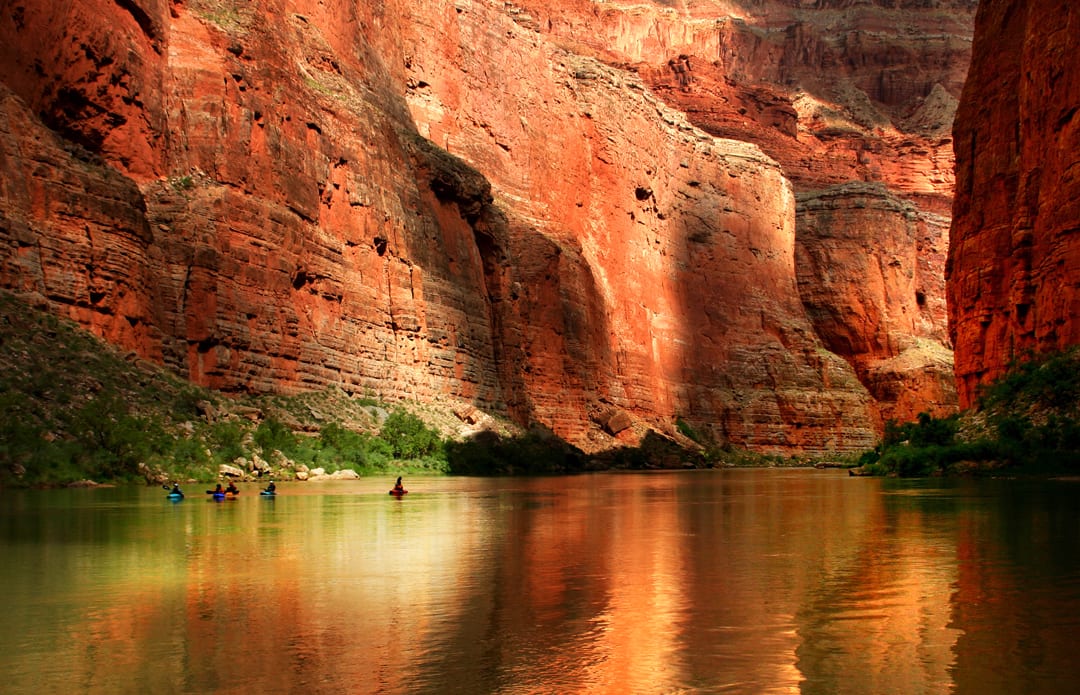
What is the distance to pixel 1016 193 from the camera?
120ft

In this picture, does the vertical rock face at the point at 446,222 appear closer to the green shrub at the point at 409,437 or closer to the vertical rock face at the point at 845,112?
the vertical rock face at the point at 845,112

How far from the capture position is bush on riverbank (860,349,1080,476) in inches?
1088

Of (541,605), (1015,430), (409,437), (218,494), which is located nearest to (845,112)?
(409,437)

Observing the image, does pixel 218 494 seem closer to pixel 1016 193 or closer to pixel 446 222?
pixel 1016 193

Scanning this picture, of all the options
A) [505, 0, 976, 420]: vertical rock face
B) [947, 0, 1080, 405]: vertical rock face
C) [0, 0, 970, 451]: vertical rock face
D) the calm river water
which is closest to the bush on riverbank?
[947, 0, 1080, 405]: vertical rock face

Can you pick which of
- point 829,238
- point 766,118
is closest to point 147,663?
point 829,238

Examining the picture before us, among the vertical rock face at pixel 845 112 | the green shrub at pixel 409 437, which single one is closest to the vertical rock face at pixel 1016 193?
the green shrub at pixel 409 437

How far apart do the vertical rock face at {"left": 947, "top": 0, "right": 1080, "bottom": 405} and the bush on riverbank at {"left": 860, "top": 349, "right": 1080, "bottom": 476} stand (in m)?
1.42

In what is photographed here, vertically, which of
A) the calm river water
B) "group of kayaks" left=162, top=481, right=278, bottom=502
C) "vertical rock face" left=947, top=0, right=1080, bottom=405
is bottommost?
the calm river water

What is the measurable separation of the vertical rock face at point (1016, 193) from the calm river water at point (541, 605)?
54.5 feet

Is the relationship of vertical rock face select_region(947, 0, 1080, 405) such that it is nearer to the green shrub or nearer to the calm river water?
the calm river water

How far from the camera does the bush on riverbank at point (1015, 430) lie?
27.6 meters

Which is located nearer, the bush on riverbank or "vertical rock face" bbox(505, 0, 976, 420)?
the bush on riverbank

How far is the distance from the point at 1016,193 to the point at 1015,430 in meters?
11.4
